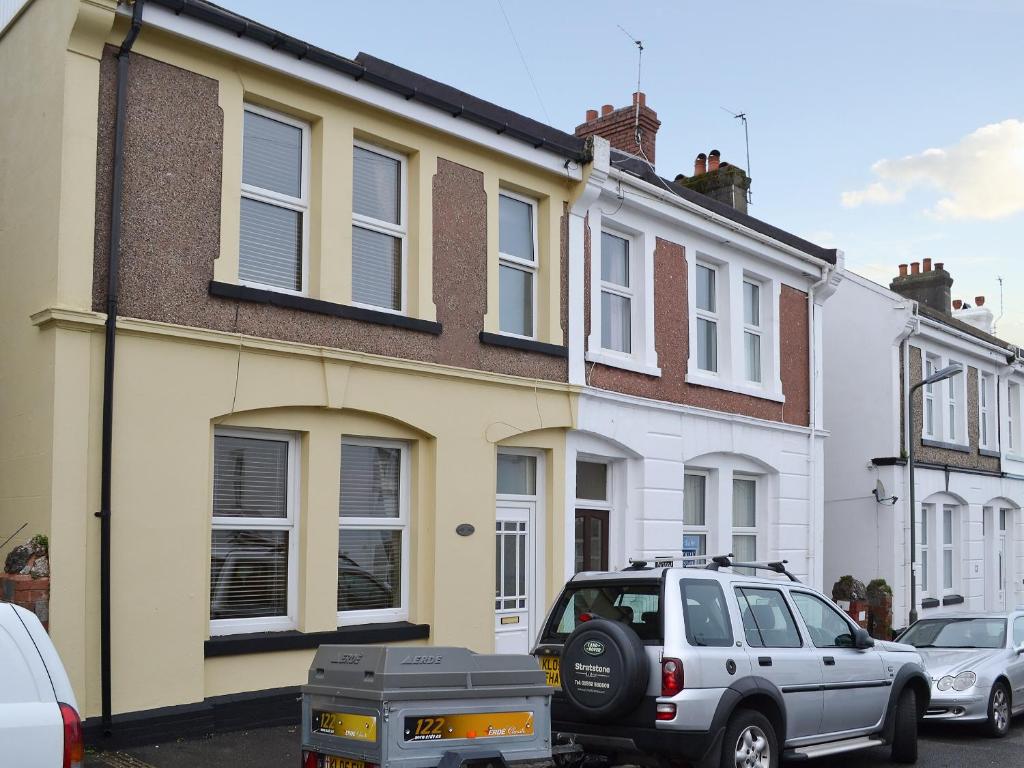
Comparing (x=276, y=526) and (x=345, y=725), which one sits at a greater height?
(x=276, y=526)

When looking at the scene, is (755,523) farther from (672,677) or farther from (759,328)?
(672,677)

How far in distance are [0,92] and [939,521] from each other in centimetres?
1927

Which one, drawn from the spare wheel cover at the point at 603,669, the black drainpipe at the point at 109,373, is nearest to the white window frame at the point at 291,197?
the black drainpipe at the point at 109,373

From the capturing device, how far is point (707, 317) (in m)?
16.7

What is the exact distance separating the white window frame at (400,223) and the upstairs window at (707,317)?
19.1 ft

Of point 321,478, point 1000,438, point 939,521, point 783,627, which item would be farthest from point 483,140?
point 1000,438

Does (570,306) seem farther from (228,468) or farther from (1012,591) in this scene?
(1012,591)

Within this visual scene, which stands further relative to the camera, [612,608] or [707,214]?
[707,214]

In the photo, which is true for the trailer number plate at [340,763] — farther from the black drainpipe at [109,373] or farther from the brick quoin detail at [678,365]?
the brick quoin detail at [678,365]

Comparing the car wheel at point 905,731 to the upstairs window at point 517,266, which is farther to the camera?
the upstairs window at point 517,266

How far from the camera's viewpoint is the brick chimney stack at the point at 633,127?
1802 centimetres

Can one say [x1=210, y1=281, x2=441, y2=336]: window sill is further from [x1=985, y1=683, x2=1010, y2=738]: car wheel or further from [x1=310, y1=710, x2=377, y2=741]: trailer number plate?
[x1=985, y1=683, x2=1010, y2=738]: car wheel

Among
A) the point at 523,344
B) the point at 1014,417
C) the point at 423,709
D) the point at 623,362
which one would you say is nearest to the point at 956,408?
the point at 1014,417

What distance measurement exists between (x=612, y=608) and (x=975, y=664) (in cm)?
561
